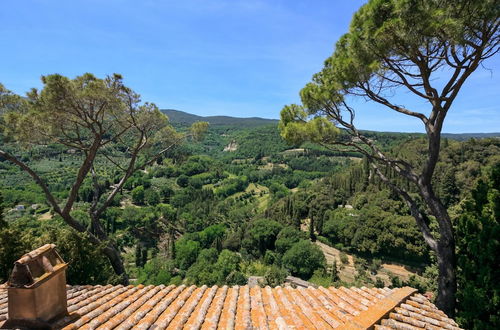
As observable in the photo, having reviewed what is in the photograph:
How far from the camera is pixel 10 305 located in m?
2.64

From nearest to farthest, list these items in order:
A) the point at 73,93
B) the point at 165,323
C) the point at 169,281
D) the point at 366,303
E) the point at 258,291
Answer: the point at 165,323 < the point at 366,303 < the point at 258,291 < the point at 73,93 < the point at 169,281

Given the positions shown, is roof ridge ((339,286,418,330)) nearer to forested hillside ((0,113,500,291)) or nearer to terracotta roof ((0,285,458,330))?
terracotta roof ((0,285,458,330))

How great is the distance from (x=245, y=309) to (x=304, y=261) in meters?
33.6

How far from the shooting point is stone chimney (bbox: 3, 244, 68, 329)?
2.64 meters

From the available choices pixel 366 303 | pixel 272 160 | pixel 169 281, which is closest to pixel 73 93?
pixel 366 303

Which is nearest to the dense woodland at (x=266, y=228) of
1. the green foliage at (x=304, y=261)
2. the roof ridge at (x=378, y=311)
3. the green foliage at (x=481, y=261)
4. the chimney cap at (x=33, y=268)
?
the green foliage at (x=481, y=261)

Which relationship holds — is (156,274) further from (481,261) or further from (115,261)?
(481,261)

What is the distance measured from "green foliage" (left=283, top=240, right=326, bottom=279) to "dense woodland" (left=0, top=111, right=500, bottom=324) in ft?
0.43

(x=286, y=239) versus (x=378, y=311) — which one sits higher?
(x=378, y=311)

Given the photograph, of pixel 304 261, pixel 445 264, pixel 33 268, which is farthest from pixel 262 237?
pixel 33 268

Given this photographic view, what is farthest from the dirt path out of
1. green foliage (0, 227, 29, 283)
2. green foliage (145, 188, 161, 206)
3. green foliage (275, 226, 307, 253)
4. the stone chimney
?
green foliage (145, 188, 161, 206)

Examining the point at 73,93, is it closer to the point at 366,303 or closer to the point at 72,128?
the point at 72,128

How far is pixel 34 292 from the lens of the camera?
2656 millimetres

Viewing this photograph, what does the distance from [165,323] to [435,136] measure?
5.54 meters
